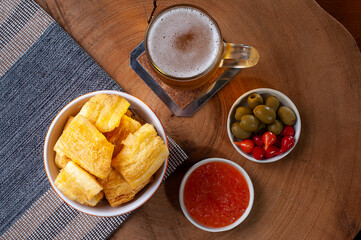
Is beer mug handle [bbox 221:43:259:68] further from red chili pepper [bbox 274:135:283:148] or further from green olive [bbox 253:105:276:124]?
red chili pepper [bbox 274:135:283:148]

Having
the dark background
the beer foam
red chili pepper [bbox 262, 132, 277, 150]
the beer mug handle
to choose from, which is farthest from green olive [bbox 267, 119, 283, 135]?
the dark background

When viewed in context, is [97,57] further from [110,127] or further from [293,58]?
[293,58]

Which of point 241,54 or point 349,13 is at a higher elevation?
point 241,54

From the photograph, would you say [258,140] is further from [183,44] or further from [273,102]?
[183,44]

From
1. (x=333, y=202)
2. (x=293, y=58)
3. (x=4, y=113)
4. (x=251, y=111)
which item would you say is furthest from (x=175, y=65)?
(x=333, y=202)

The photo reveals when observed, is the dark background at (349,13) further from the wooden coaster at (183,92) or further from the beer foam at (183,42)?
the beer foam at (183,42)

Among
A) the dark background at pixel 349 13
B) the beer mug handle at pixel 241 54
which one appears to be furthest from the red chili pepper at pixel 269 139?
the dark background at pixel 349 13

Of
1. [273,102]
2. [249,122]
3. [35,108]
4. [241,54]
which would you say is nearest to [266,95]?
[273,102]
